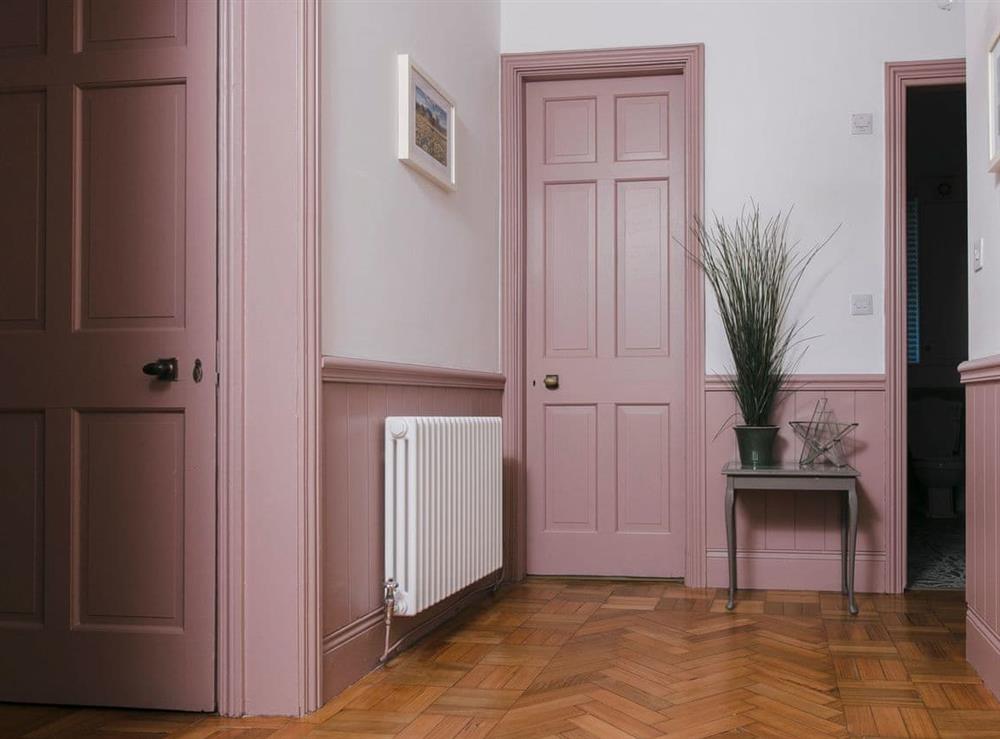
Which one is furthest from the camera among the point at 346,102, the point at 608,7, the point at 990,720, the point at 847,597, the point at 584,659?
the point at 608,7

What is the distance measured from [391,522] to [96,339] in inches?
37.4

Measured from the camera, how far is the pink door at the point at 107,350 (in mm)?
2695

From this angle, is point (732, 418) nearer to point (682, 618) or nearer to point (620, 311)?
point (620, 311)

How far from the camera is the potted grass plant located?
14.3 feet

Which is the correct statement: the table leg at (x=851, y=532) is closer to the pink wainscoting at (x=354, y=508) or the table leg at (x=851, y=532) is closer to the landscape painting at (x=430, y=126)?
the pink wainscoting at (x=354, y=508)

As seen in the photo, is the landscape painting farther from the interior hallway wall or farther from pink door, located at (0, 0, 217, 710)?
the interior hallway wall

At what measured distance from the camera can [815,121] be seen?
4551mm

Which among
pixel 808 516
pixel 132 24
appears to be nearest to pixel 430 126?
pixel 132 24

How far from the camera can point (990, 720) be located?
261 cm

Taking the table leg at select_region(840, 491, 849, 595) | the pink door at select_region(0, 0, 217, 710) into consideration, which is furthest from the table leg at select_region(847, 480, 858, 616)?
the pink door at select_region(0, 0, 217, 710)

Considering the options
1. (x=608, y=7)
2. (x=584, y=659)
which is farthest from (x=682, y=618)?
(x=608, y=7)

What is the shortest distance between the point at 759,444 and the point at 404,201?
1754mm

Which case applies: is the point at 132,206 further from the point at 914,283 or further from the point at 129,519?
the point at 914,283

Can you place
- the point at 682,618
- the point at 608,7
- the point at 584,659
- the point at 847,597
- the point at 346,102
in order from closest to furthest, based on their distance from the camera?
the point at 346,102, the point at 584,659, the point at 682,618, the point at 847,597, the point at 608,7
